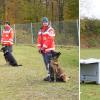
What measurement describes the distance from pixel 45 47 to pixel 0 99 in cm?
58

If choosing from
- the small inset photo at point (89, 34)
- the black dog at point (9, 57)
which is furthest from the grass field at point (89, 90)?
the black dog at point (9, 57)

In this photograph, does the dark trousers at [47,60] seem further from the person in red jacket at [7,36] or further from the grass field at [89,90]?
the grass field at [89,90]

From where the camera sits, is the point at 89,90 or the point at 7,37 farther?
the point at 89,90

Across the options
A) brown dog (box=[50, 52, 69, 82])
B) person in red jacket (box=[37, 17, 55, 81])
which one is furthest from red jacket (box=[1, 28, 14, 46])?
brown dog (box=[50, 52, 69, 82])

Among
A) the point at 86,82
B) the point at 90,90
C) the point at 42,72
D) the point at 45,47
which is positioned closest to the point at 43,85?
the point at 42,72

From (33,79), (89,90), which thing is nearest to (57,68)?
(33,79)

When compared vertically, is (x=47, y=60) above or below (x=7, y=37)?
below

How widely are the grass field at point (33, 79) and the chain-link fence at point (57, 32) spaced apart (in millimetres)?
60

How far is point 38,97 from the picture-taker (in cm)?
359

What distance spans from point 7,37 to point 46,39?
370 millimetres

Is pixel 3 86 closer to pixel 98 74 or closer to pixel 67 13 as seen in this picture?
pixel 67 13

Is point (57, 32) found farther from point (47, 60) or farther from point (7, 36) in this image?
point (7, 36)

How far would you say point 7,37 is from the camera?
3.69 meters

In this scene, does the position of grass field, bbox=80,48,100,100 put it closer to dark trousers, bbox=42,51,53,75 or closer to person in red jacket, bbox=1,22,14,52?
dark trousers, bbox=42,51,53,75
